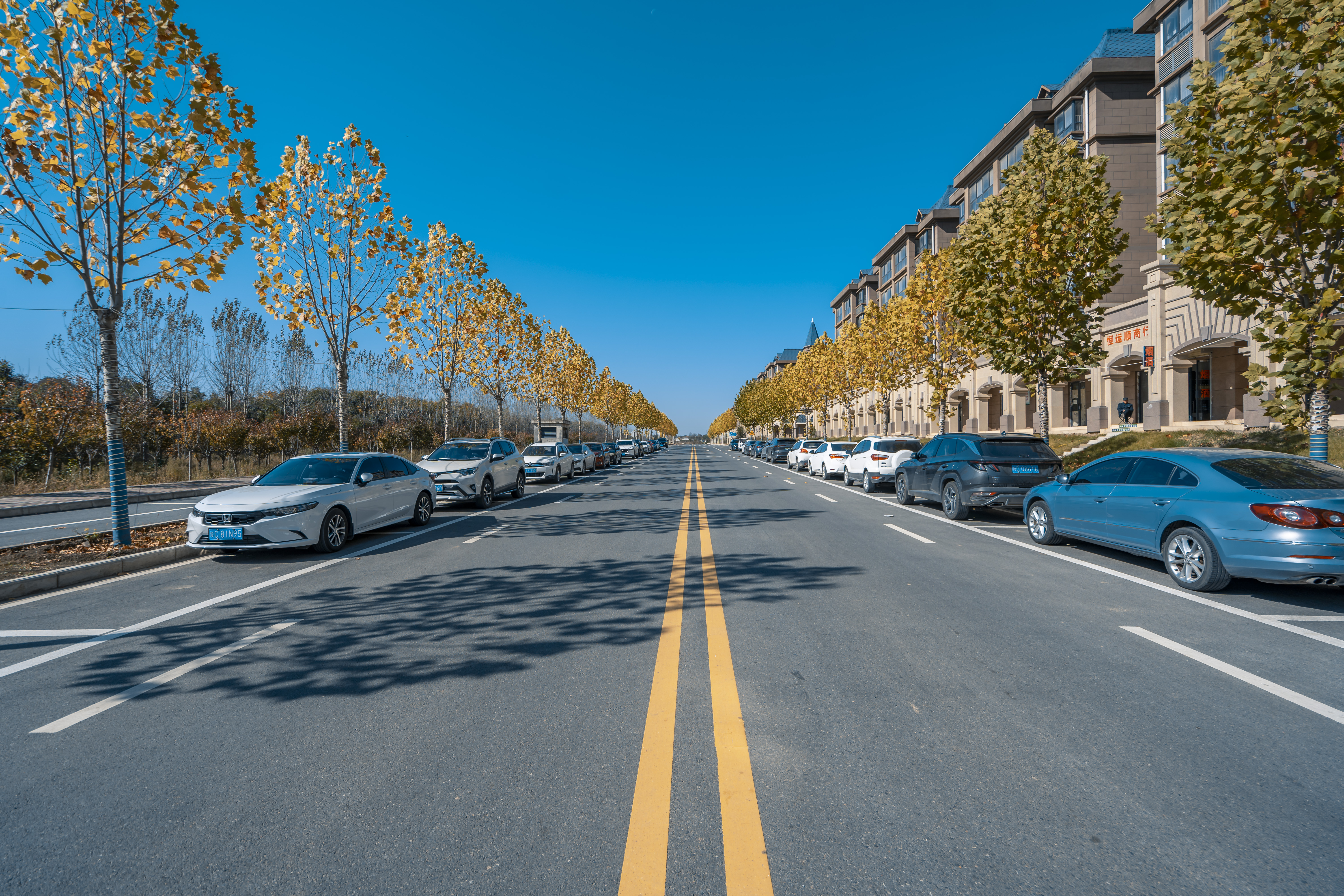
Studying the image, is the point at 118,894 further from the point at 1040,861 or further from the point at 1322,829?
the point at 1322,829

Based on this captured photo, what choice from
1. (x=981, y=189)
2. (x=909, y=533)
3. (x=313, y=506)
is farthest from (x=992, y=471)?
(x=981, y=189)

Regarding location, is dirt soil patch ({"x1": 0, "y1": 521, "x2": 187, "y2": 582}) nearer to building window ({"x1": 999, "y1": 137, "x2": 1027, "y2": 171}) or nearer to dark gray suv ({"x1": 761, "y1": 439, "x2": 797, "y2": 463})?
dark gray suv ({"x1": 761, "y1": 439, "x2": 797, "y2": 463})

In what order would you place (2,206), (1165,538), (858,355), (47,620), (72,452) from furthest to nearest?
(858,355), (72,452), (2,206), (1165,538), (47,620)

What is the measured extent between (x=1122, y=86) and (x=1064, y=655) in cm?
4367

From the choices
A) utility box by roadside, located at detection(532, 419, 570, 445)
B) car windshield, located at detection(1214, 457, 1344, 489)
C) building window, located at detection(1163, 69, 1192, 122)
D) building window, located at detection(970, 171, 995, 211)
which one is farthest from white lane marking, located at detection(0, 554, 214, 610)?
building window, located at detection(970, 171, 995, 211)

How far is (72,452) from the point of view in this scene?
2172cm

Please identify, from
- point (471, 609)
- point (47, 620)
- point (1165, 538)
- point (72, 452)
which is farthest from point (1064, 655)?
point (72, 452)

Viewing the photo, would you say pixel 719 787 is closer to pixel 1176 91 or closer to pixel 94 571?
pixel 94 571

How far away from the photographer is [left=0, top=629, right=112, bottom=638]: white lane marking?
542 cm

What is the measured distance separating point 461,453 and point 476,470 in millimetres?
1319

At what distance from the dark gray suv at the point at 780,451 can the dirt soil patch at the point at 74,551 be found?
34.0 meters

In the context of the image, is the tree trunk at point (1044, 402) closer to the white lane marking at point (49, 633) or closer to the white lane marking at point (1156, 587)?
→ the white lane marking at point (1156, 587)

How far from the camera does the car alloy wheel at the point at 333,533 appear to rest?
29.9 feet

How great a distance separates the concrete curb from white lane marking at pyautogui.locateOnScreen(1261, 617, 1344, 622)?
12.2 m
